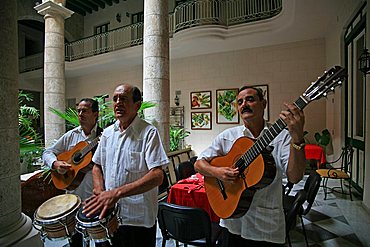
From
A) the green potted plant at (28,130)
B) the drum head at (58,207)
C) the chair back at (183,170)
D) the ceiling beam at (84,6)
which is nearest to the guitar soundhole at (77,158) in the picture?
the green potted plant at (28,130)

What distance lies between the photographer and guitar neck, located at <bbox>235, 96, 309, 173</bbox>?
4.06 ft

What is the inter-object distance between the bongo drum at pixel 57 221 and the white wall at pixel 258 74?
6710 millimetres

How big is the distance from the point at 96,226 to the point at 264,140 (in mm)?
1039

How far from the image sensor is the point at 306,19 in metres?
5.52

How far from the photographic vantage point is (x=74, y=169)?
6.86 ft

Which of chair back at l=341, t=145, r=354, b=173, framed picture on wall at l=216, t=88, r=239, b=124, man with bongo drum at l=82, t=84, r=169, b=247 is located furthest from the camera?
framed picture on wall at l=216, t=88, r=239, b=124

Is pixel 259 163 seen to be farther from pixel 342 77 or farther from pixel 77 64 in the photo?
pixel 77 64

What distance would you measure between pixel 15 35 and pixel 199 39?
592 cm

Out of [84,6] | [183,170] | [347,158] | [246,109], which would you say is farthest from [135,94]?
[84,6]

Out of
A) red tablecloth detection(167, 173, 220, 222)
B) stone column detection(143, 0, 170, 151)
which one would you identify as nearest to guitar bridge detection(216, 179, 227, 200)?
red tablecloth detection(167, 173, 220, 222)

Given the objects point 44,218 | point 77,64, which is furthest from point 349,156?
point 77,64

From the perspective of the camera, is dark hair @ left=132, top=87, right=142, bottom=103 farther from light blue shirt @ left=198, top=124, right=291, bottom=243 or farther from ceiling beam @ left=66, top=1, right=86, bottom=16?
ceiling beam @ left=66, top=1, right=86, bottom=16

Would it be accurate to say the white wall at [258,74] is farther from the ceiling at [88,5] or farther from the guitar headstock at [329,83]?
the guitar headstock at [329,83]

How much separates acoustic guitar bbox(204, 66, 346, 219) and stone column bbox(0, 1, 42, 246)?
1.14m
